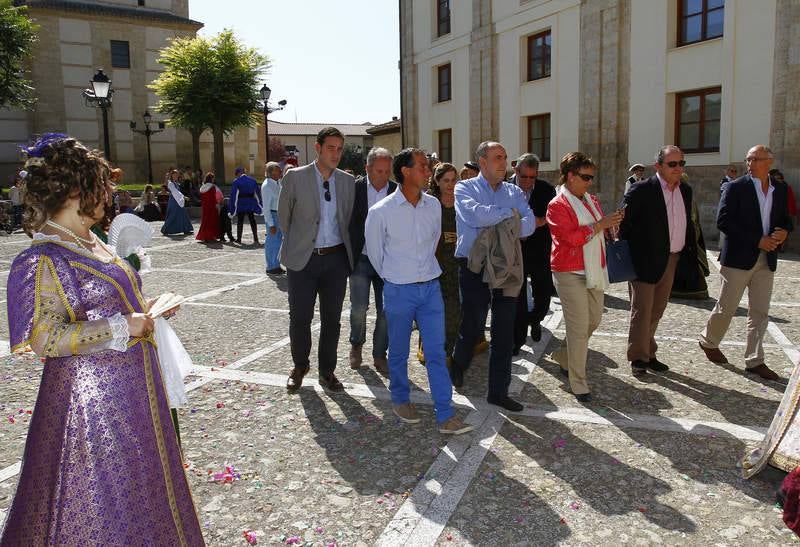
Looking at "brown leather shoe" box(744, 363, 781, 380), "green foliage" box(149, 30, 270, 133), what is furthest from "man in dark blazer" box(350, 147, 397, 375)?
"green foliage" box(149, 30, 270, 133)

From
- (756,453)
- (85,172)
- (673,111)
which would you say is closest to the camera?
(85,172)

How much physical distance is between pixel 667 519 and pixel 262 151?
1954 inches

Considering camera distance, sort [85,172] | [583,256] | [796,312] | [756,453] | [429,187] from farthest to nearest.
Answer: [796,312], [429,187], [583,256], [756,453], [85,172]

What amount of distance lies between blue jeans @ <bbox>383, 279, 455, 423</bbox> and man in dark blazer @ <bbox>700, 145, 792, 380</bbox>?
111 inches

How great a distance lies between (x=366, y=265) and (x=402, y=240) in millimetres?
1450

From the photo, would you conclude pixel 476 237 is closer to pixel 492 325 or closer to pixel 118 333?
pixel 492 325

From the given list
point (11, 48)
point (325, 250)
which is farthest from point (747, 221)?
point (11, 48)

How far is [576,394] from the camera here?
4938 mm

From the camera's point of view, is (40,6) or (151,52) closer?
(40,6)

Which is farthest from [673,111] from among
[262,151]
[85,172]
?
[262,151]

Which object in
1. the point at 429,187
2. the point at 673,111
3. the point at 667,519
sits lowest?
the point at 667,519

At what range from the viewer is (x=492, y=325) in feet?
15.5

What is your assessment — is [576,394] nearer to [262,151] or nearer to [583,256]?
[583,256]

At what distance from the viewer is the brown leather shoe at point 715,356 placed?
226 inches
